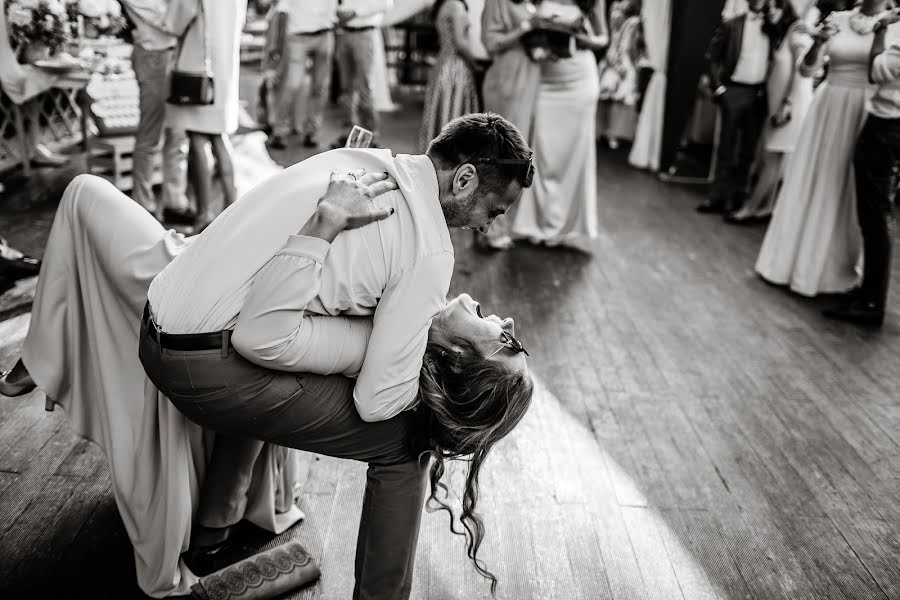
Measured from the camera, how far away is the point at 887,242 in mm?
3652

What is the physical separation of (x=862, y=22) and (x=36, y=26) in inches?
171

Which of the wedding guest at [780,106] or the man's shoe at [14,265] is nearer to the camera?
the man's shoe at [14,265]

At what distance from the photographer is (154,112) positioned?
13.5 feet

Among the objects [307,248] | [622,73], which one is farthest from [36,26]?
[622,73]

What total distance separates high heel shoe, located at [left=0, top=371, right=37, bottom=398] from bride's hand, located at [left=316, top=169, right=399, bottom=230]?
3.32 ft

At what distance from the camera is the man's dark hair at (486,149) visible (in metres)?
1.56

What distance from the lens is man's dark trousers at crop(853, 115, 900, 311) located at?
11.7 feet

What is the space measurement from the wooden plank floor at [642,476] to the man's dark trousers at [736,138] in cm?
192

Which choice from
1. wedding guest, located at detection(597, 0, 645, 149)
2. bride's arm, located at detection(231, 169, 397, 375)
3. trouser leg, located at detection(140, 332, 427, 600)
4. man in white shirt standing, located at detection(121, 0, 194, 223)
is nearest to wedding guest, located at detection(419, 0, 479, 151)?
man in white shirt standing, located at detection(121, 0, 194, 223)

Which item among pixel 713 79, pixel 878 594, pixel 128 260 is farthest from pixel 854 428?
pixel 713 79

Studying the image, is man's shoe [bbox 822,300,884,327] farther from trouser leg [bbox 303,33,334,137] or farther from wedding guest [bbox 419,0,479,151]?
trouser leg [bbox 303,33,334,137]

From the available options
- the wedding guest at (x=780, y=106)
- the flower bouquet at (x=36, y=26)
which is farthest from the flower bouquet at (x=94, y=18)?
the wedding guest at (x=780, y=106)

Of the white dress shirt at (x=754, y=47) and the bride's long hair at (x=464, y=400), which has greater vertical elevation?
the white dress shirt at (x=754, y=47)

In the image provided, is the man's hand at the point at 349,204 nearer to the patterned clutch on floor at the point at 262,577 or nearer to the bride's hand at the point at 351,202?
the bride's hand at the point at 351,202
